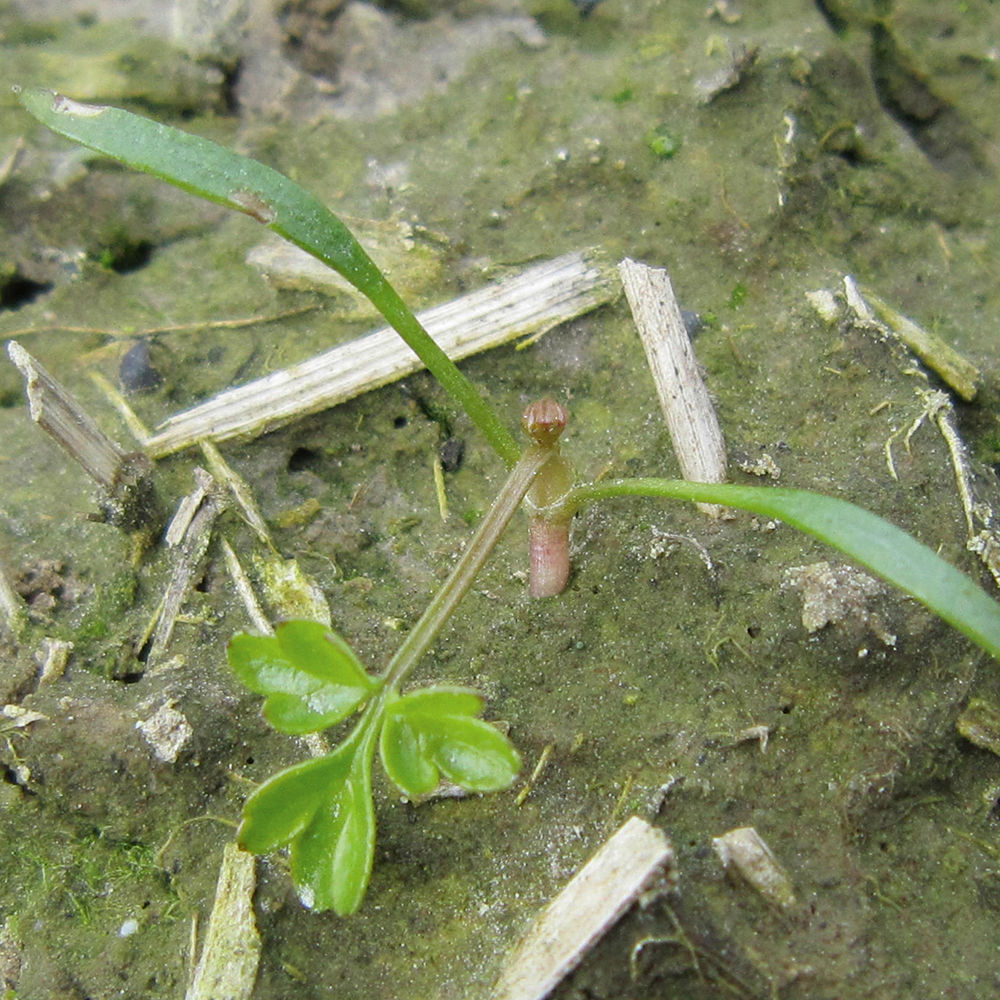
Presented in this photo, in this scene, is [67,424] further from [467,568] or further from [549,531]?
[549,531]

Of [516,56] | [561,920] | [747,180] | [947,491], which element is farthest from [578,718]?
[516,56]

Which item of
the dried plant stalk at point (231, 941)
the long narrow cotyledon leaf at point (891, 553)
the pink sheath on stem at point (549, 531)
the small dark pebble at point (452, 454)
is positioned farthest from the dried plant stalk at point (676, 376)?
the dried plant stalk at point (231, 941)

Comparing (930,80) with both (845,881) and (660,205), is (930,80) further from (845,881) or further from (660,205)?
(845,881)

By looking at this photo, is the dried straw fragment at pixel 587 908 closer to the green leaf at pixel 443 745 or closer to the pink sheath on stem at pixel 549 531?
the green leaf at pixel 443 745

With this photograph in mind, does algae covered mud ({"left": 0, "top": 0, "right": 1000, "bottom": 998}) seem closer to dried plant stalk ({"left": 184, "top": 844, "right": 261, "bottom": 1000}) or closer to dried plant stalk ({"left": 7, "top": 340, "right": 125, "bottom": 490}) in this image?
dried plant stalk ({"left": 184, "top": 844, "right": 261, "bottom": 1000})

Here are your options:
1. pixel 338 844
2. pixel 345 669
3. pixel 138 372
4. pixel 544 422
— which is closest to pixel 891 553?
pixel 544 422
